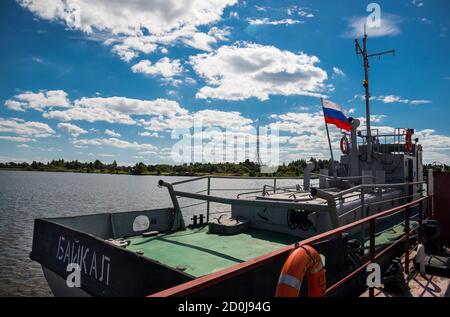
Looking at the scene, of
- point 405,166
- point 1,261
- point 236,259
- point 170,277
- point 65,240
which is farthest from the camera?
point 1,261

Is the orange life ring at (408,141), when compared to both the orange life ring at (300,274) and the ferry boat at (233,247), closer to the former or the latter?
the ferry boat at (233,247)

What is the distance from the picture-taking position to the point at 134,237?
795 centimetres

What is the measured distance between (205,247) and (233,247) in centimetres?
62

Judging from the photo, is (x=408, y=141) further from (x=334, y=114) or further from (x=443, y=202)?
(x=443, y=202)

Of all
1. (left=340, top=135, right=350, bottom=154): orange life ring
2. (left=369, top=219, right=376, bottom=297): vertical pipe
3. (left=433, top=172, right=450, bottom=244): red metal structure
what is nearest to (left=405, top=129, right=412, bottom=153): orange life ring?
(left=340, top=135, right=350, bottom=154): orange life ring

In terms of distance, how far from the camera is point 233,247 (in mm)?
6930

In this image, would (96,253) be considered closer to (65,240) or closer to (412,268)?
(65,240)

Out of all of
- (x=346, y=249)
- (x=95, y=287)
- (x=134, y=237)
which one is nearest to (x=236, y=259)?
(x=346, y=249)

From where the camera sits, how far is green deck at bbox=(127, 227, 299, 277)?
19.1ft

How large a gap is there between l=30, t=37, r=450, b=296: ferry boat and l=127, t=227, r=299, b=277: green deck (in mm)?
21

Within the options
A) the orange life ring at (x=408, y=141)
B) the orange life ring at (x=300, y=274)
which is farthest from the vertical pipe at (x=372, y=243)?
the orange life ring at (x=408, y=141)

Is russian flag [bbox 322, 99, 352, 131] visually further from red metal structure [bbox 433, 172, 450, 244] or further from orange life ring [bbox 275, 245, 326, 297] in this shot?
orange life ring [bbox 275, 245, 326, 297]

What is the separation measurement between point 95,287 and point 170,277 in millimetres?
2004
